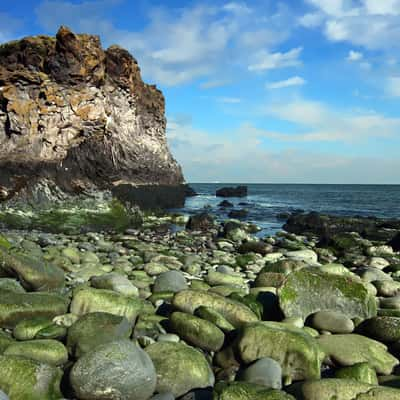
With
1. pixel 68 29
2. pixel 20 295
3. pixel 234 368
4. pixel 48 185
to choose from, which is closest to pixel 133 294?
pixel 20 295

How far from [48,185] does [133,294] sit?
58.5ft

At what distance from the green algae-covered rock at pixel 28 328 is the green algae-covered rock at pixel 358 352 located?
3.79m

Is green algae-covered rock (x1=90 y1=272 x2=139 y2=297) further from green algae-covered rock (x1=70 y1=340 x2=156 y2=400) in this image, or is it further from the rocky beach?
green algae-covered rock (x1=70 y1=340 x2=156 y2=400)

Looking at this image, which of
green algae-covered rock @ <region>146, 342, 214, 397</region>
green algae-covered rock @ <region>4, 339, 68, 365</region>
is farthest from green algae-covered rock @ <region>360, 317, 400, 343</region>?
green algae-covered rock @ <region>4, 339, 68, 365</region>

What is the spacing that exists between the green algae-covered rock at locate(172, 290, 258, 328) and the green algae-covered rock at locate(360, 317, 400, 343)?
5.50 ft

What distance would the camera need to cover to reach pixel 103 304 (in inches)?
217

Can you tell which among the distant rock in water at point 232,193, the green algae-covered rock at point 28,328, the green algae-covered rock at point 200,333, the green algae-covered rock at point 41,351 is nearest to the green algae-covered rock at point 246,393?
the green algae-covered rock at point 200,333

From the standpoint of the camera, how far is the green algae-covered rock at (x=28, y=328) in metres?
4.77

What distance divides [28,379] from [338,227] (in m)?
22.0

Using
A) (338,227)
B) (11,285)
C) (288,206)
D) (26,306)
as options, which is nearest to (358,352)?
(26,306)

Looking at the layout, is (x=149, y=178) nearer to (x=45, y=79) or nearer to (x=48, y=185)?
(x=45, y=79)

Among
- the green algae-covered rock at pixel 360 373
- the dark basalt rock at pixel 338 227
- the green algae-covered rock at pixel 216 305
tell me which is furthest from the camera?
the dark basalt rock at pixel 338 227

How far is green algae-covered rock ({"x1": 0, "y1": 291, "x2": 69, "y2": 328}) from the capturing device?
16.7ft

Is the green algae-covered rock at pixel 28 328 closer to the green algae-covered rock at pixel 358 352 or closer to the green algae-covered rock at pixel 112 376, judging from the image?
the green algae-covered rock at pixel 112 376
